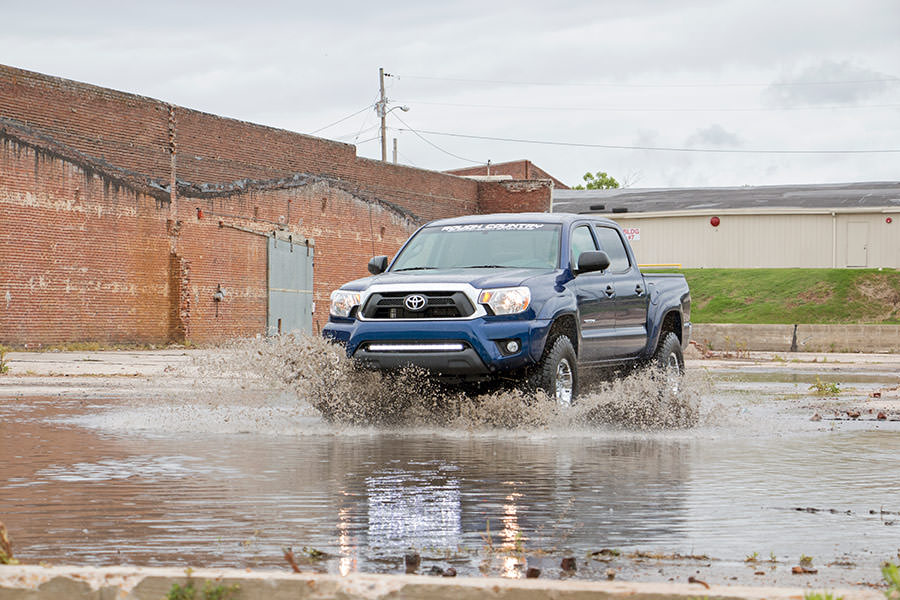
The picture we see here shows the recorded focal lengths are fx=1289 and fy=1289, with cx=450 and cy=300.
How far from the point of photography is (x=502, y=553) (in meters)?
5.64

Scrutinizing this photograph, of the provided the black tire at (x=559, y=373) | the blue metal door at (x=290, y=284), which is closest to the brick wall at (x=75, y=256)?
the blue metal door at (x=290, y=284)

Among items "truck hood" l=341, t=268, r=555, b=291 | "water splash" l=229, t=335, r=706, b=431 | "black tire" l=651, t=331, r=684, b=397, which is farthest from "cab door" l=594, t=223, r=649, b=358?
"truck hood" l=341, t=268, r=555, b=291

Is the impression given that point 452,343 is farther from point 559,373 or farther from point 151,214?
point 151,214

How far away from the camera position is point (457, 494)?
7.66 meters

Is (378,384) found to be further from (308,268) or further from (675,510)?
(308,268)

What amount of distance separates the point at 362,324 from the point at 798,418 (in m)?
4.87

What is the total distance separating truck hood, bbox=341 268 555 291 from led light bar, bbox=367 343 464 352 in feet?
1.92

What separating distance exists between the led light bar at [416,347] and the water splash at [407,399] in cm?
18

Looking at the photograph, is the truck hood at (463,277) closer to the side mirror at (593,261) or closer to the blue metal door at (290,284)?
the side mirror at (593,261)

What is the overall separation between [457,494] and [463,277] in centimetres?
414

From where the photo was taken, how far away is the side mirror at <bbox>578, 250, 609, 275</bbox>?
1227cm

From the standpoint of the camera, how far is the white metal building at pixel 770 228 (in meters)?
51.1

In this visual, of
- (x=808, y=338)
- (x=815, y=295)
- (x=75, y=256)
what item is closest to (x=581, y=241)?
(x=75, y=256)

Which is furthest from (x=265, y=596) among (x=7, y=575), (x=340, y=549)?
(x=340, y=549)
